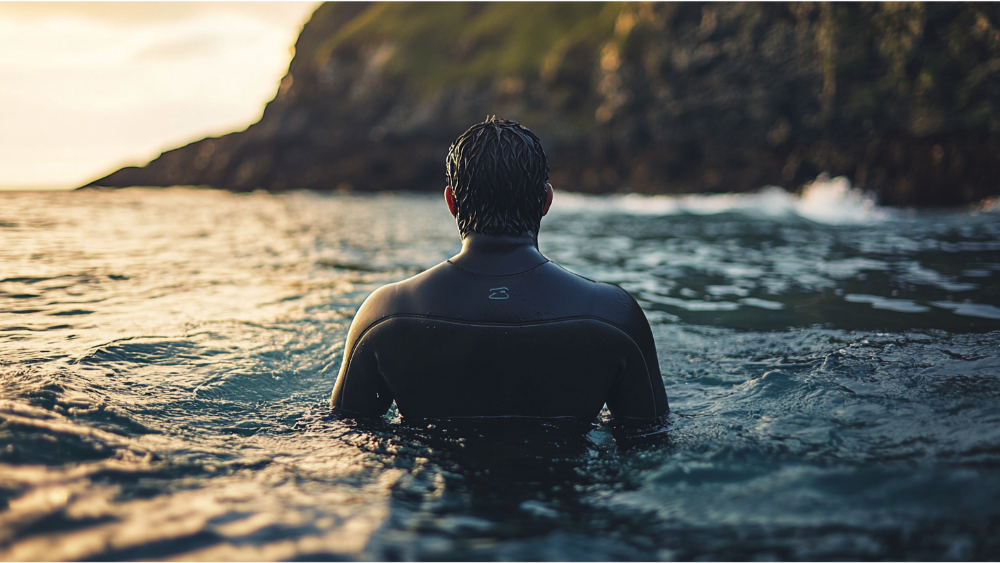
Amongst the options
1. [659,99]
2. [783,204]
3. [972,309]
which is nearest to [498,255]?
[972,309]

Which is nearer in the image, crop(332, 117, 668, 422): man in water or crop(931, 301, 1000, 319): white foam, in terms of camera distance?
crop(332, 117, 668, 422): man in water

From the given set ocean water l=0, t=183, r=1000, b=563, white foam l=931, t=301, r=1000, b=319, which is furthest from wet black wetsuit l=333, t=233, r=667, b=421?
white foam l=931, t=301, r=1000, b=319

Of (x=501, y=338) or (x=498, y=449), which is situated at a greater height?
(x=501, y=338)

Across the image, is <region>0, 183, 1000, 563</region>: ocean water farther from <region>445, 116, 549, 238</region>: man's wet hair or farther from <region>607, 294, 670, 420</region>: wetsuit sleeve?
<region>445, 116, 549, 238</region>: man's wet hair

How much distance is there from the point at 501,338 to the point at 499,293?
0.63 ft

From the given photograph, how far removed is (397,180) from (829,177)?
134 ft

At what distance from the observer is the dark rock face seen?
24109mm

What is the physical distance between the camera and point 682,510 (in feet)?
7.75

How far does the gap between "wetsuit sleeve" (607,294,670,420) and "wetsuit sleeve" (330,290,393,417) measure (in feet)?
3.54

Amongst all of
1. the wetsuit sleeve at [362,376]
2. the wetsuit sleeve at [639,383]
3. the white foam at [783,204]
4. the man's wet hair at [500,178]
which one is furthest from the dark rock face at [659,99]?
the wetsuit sleeve at [362,376]

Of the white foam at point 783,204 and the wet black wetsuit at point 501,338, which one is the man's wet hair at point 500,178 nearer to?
the wet black wetsuit at point 501,338

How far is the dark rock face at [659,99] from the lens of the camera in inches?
949

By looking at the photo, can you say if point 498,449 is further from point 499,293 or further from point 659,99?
Answer: point 659,99

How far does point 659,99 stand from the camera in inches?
1587
